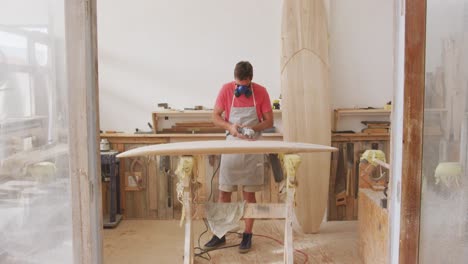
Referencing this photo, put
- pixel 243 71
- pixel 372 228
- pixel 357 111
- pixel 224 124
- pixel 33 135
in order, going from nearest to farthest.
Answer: pixel 33 135, pixel 372 228, pixel 243 71, pixel 224 124, pixel 357 111

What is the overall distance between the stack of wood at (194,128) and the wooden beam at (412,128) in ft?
9.12

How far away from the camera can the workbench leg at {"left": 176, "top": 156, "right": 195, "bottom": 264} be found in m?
2.92

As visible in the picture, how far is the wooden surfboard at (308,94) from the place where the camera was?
3938mm

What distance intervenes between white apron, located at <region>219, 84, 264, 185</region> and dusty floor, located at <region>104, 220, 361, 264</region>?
56 cm

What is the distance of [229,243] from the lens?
365cm

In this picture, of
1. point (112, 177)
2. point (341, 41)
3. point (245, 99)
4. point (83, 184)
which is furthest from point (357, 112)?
point (83, 184)

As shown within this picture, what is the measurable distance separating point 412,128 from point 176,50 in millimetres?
3194

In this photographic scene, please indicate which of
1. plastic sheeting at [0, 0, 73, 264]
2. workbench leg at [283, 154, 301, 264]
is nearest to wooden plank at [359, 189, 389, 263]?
workbench leg at [283, 154, 301, 264]

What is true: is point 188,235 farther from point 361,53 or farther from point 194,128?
point 361,53

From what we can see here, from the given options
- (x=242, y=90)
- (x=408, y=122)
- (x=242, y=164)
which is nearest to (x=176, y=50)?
(x=242, y=90)

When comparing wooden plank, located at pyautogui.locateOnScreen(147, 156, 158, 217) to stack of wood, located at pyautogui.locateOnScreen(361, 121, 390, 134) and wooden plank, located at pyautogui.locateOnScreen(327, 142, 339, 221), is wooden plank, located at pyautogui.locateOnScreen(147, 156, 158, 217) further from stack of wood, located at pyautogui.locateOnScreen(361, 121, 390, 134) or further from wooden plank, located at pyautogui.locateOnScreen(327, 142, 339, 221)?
stack of wood, located at pyautogui.locateOnScreen(361, 121, 390, 134)

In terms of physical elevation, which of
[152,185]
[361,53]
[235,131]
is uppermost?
[361,53]

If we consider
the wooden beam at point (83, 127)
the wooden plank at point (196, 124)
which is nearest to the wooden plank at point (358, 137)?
the wooden plank at point (196, 124)

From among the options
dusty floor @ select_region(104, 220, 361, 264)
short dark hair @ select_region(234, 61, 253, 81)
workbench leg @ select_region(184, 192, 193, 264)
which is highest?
short dark hair @ select_region(234, 61, 253, 81)
